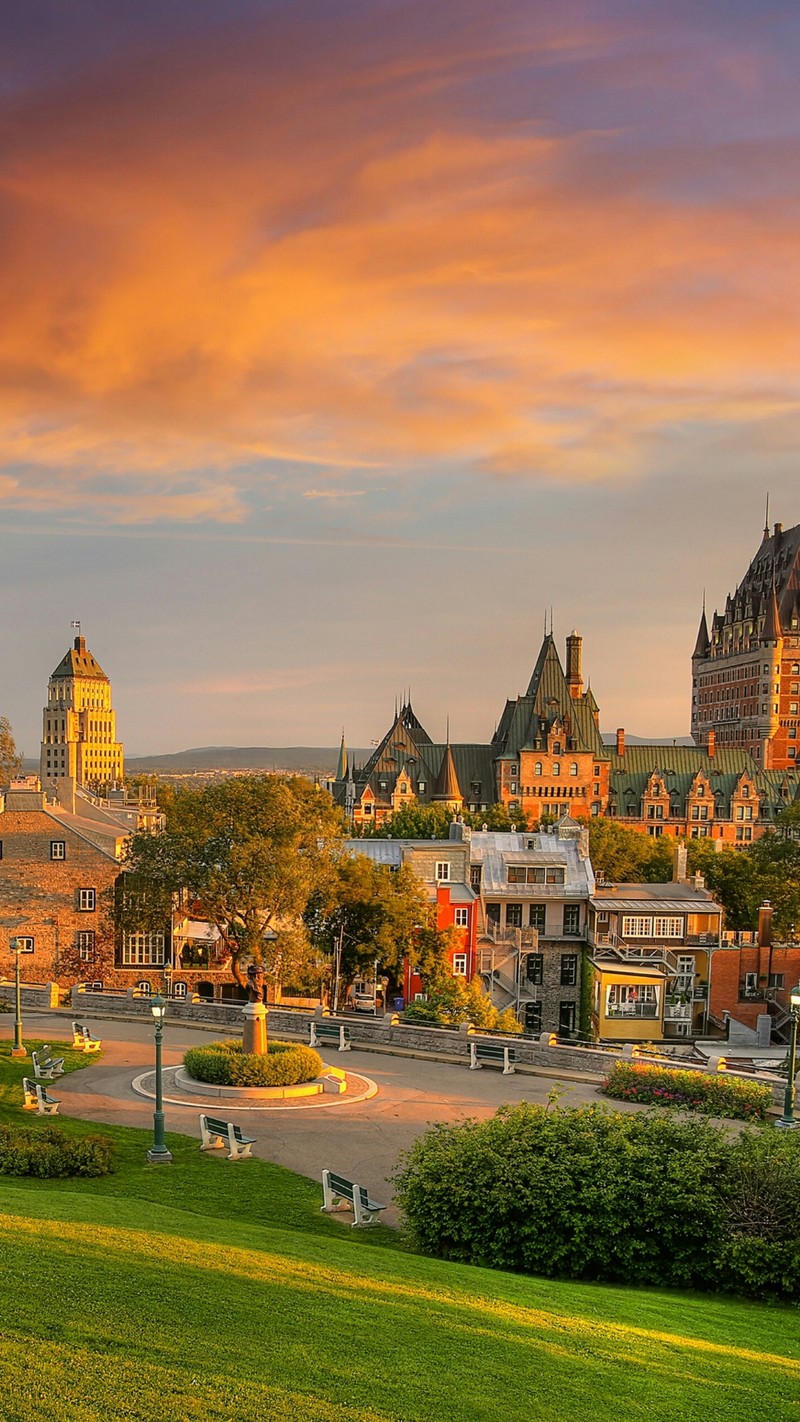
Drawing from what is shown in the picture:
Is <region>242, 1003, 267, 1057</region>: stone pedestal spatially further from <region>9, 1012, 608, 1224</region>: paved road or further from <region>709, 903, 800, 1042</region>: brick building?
<region>709, 903, 800, 1042</region>: brick building

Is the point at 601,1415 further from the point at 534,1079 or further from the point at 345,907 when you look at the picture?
the point at 345,907

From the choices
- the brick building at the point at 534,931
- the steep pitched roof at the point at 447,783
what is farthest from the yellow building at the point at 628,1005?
the steep pitched roof at the point at 447,783

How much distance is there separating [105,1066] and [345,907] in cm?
1839

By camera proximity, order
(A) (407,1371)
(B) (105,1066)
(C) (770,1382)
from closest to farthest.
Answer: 1. (A) (407,1371)
2. (C) (770,1382)
3. (B) (105,1066)

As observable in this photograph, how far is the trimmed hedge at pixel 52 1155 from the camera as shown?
1959 centimetres

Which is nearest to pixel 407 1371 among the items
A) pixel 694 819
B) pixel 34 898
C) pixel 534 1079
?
pixel 534 1079

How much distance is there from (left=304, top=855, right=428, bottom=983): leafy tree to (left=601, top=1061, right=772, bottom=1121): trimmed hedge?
1923 cm

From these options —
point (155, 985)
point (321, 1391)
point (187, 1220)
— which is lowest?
point (155, 985)

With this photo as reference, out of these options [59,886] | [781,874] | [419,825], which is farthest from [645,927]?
[59,886]

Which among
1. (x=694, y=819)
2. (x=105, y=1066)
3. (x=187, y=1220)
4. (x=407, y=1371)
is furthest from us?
(x=694, y=819)

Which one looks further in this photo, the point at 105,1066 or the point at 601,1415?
the point at 105,1066

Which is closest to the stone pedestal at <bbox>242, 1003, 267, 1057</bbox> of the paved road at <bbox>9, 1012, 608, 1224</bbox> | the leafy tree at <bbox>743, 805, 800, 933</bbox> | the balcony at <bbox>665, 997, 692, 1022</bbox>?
the paved road at <bbox>9, 1012, 608, 1224</bbox>

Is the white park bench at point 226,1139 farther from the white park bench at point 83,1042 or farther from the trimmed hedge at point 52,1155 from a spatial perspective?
the white park bench at point 83,1042

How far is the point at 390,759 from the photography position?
426 ft
